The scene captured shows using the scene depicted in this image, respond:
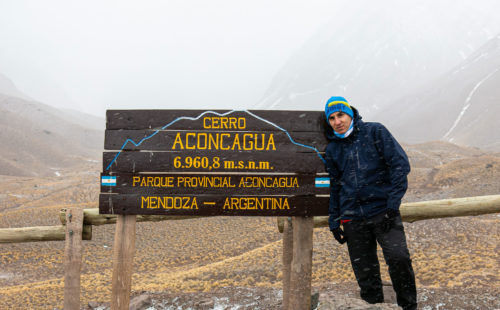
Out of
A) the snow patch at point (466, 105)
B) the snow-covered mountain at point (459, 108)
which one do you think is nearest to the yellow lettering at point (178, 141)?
the snow-covered mountain at point (459, 108)

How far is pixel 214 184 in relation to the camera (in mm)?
4590

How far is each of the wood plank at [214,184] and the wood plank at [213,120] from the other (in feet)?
1.92

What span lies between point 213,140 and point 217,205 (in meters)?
0.78

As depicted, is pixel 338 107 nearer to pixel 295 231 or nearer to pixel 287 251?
pixel 295 231

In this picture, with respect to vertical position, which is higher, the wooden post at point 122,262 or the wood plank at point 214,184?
the wood plank at point 214,184

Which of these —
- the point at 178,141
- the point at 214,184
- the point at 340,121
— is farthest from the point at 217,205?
the point at 340,121

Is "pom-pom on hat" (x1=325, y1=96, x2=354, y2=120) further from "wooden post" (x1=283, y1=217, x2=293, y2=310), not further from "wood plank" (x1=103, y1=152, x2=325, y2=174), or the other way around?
"wooden post" (x1=283, y1=217, x2=293, y2=310)

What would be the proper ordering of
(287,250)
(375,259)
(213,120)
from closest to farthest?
1. (375,259)
2. (213,120)
3. (287,250)

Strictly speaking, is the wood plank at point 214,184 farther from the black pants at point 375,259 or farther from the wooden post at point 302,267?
the black pants at point 375,259

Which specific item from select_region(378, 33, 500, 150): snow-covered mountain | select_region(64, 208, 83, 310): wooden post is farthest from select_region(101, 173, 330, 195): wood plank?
select_region(378, 33, 500, 150): snow-covered mountain

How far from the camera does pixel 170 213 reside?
181 inches

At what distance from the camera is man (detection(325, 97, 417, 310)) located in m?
3.98

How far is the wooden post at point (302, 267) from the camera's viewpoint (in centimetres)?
467

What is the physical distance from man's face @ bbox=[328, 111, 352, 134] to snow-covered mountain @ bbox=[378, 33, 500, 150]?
7199 centimetres
